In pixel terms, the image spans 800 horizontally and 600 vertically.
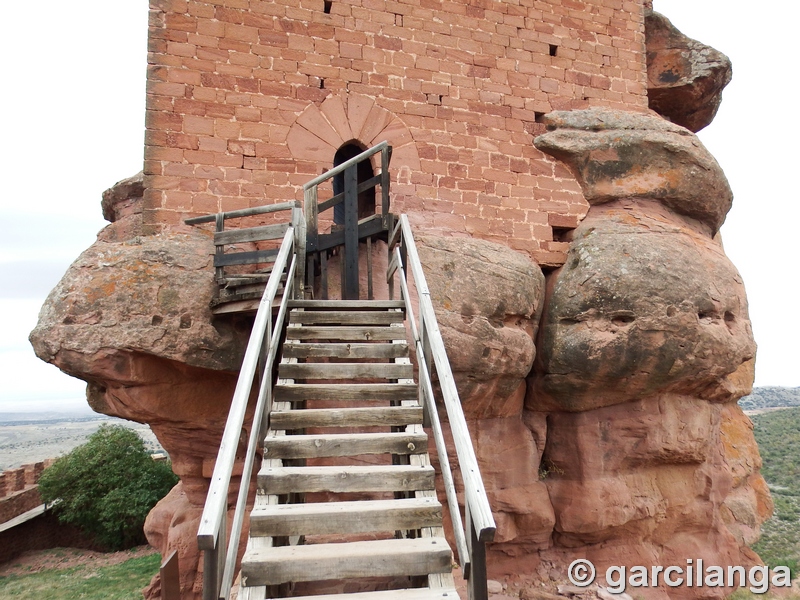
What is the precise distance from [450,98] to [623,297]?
337cm

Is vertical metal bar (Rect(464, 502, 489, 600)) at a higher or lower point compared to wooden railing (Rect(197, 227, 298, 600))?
lower

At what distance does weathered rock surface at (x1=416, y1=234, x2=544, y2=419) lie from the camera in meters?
6.44

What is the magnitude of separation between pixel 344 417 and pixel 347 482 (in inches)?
22.1

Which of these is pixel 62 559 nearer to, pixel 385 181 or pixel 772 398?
pixel 385 181

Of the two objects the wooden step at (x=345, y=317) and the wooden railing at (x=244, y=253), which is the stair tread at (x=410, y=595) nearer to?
the wooden step at (x=345, y=317)

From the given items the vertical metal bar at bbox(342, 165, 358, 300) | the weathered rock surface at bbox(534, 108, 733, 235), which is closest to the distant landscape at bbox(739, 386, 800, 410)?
the weathered rock surface at bbox(534, 108, 733, 235)

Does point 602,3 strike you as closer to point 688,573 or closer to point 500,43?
point 500,43

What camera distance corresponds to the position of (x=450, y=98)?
7.72m

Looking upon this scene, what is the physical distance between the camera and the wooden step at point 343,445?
3762 millimetres

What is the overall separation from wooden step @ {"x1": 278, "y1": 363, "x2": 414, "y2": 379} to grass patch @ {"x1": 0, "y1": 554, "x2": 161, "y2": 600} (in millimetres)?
9083

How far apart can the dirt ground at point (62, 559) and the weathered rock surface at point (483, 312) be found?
11.5m

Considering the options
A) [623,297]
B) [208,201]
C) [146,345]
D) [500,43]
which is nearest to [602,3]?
[500,43]

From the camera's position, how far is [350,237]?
20.3ft

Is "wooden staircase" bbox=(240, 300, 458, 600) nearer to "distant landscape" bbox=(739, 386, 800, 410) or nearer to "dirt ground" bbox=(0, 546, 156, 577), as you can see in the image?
"dirt ground" bbox=(0, 546, 156, 577)
